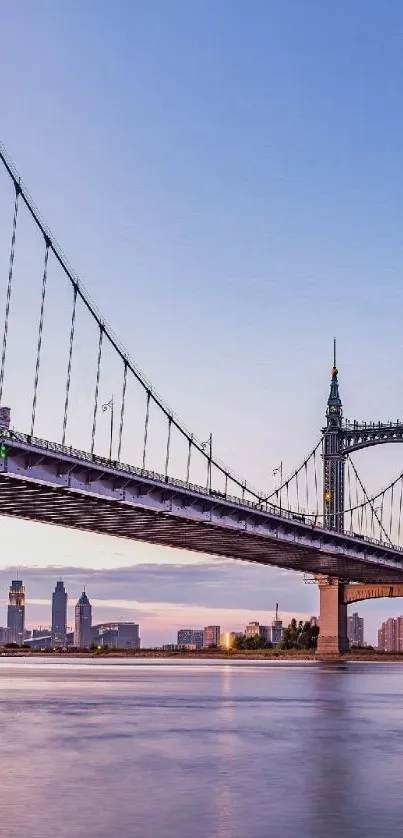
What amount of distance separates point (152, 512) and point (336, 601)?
224 ft

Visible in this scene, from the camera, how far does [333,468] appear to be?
152250mm

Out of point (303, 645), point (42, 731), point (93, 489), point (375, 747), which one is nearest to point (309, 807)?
point (375, 747)

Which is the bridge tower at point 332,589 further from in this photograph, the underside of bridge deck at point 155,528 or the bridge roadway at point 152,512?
the bridge roadway at point 152,512

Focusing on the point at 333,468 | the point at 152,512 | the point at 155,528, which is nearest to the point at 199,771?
the point at 152,512

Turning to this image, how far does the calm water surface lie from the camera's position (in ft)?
52.7

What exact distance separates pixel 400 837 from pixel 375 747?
13086 millimetres

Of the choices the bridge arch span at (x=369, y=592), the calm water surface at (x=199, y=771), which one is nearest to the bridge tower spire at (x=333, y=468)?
the bridge arch span at (x=369, y=592)

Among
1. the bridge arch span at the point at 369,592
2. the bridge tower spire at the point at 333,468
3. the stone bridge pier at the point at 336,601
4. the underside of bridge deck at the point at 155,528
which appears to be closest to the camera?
the underside of bridge deck at the point at 155,528

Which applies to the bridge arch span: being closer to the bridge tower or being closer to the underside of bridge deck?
the bridge tower

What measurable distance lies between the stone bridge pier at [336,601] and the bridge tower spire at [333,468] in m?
10.1

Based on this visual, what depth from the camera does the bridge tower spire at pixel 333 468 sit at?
476 ft

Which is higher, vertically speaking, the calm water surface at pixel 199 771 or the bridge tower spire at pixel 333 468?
the bridge tower spire at pixel 333 468

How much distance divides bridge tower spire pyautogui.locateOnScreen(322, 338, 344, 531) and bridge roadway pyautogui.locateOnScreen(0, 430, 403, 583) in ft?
23.3

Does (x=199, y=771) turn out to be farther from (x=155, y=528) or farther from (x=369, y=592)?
(x=369, y=592)
